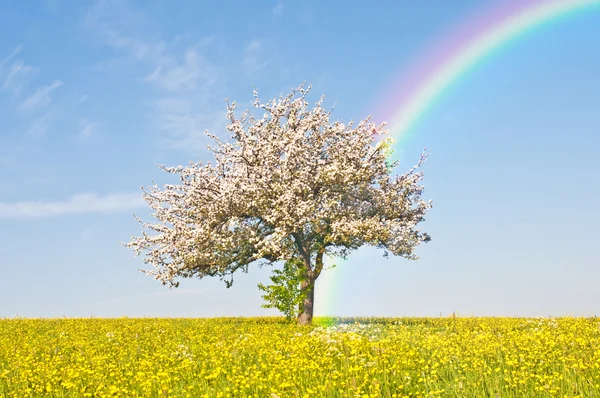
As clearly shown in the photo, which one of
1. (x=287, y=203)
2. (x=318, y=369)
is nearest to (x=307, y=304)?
(x=287, y=203)

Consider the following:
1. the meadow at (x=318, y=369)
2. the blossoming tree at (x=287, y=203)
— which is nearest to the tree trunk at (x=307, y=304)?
the blossoming tree at (x=287, y=203)

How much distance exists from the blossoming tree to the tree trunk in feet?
0.16

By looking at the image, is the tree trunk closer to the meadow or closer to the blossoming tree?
the blossoming tree

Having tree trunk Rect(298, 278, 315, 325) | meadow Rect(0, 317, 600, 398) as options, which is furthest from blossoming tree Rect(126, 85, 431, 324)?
meadow Rect(0, 317, 600, 398)

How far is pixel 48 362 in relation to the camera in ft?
52.2

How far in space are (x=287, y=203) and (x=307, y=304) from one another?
5555 mm

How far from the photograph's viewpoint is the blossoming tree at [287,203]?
28.4 metres

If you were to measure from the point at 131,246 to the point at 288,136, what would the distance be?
32.8ft

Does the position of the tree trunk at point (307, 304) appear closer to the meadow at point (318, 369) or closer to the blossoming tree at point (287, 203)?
the blossoming tree at point (287, 203)

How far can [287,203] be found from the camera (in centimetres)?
2781

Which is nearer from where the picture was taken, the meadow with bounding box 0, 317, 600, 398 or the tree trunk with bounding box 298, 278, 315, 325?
the meadow with bounding box 0, 317, 600, 398

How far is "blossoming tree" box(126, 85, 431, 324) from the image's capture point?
28.4m

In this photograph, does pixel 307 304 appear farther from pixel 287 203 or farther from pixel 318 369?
pixel 318 369

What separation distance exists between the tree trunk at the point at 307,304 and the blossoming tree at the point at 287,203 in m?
0.05
